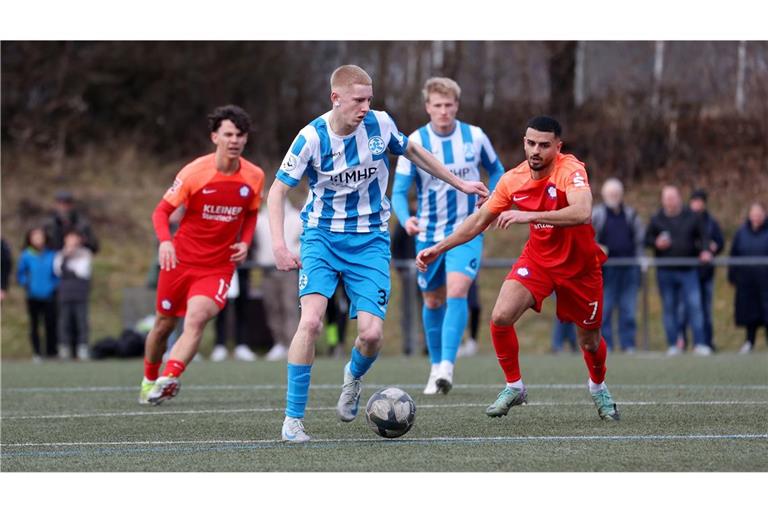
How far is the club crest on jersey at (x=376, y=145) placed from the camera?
7277 millimetres

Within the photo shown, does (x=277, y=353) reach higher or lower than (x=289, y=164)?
lower

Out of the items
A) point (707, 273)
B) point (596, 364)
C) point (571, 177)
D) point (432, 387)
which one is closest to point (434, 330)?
point (432, 387)

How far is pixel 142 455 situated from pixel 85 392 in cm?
479

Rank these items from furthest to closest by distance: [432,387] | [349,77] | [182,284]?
1. [432,387]
2. [182,284]
3. [349,77]

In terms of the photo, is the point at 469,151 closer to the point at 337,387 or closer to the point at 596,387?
the point at 337,387

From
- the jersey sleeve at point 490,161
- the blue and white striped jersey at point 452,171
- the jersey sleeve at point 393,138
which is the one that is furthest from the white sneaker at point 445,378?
the jersey sleeve at point 393,138

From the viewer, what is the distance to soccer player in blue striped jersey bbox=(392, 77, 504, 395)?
991cm

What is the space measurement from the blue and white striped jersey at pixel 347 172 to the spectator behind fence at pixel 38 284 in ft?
35.4

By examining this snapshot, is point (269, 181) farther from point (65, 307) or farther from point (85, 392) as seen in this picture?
point (85, 392)

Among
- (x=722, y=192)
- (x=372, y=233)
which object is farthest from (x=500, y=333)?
(x=722, y=192)

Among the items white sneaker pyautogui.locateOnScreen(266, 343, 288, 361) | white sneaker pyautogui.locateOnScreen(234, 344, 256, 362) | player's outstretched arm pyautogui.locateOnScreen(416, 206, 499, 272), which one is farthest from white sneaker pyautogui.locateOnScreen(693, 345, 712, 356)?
player's outstretched arm pyautogui.locateOnScreen(416, 206, 499, 272)

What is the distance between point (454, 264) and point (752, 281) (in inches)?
324

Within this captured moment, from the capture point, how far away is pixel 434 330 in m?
10.4

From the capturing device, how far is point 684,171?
71.4 feet
